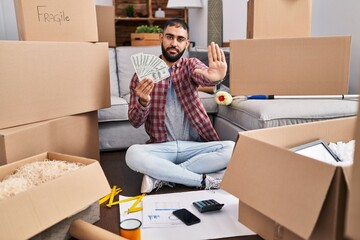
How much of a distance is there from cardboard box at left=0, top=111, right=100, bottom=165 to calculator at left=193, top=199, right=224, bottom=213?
29.3 inches

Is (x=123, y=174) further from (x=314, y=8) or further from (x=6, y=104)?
(x=314, y=8)

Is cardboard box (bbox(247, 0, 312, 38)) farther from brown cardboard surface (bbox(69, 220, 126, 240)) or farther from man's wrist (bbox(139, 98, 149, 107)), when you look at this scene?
brown cardboard surface (bbox(69, 220, 126, 240))

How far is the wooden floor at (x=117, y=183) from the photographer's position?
4.42ft

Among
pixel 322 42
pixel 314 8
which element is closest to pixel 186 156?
pixel 322 42

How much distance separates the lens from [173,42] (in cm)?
182

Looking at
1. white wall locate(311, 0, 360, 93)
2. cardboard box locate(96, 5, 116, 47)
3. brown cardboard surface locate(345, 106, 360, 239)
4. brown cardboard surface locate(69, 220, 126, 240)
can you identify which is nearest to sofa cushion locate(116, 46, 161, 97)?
cardboard box locate(96, 5, 116, 47)

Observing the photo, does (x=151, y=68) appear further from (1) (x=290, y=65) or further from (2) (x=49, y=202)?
(2) (x=49, y=202)

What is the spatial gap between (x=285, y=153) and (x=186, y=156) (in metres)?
1.05

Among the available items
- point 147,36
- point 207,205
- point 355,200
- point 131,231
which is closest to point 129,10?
point 147,36

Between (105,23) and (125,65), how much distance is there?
41 cm

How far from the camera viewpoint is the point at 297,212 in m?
0.73

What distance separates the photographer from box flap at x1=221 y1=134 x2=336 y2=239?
704 mm

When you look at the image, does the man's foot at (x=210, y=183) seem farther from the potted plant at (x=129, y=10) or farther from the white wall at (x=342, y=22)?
the potted plant at (x=129, y=10)

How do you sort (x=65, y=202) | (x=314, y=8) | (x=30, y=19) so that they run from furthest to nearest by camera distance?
(x=314, y=8)
(x=30, y=19)
(x=65, y=202)
